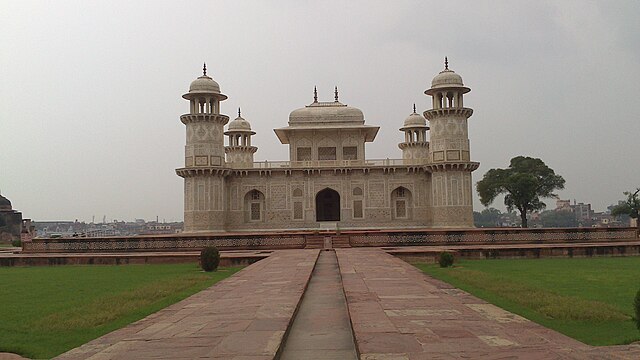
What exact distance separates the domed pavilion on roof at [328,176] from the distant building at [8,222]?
20.3m

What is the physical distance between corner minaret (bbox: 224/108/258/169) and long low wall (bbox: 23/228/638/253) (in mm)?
20832

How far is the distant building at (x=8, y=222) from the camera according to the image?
1694 inches

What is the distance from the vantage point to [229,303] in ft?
24.5

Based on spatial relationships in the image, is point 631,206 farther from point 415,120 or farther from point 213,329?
point 213,329

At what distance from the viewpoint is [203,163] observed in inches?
1222

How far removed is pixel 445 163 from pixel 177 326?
25.9 m

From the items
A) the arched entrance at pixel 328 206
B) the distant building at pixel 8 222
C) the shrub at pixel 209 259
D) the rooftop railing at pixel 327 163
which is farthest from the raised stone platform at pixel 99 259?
the distant building at pixel 8 222

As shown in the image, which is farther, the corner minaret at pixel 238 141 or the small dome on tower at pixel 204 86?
the corner minaret at pixel 238 141

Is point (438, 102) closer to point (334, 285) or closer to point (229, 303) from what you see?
point (334, 285)

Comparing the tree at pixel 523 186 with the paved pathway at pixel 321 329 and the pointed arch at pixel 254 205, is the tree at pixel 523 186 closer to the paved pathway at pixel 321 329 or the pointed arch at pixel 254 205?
the pointed arch at pixel 254 205

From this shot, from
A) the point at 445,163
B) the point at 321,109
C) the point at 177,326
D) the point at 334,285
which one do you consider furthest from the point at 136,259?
the point at 321,109

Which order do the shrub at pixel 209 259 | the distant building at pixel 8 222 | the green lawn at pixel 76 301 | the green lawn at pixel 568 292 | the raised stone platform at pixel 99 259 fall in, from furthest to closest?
the distant building at pixel 8 222 → the raised stone platform at pixel 99 259 → the shrub at pixel 209 259 → the green lawn at pixel 568 292 → the green lawn at pixel 76 301

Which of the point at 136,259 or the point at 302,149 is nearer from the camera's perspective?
the point at 136,259

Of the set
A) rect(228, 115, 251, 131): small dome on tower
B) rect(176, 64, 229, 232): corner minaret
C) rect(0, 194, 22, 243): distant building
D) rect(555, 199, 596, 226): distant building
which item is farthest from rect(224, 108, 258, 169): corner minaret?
rect(555, 199, 596, 226): distant building
